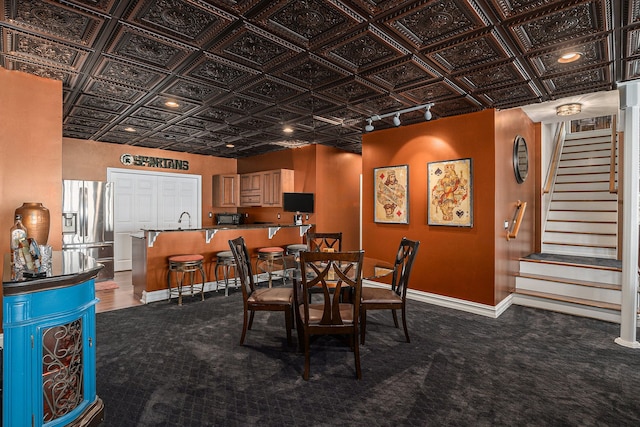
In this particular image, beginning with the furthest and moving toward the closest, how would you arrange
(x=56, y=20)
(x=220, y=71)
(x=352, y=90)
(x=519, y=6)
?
(x=352, y=90)
(x=220, y=71)
(x=56, y=20)
(x=519, y=6)

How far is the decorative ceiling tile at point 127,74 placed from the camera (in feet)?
10.0

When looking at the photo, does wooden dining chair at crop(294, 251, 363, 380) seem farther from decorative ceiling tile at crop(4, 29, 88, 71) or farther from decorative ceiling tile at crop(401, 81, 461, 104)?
decorative ceiling tile at crop(4, 29, 88, 71)

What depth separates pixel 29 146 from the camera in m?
3.33

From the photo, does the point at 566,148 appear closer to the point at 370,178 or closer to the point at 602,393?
the point at 370,178

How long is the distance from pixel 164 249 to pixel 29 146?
6.73ft

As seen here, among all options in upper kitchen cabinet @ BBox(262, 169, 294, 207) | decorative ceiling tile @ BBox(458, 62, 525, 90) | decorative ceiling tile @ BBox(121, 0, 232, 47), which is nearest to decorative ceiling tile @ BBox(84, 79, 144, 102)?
decorative ceiling tile @ BBox(121, 0, 232, 47)

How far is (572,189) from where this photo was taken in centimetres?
626

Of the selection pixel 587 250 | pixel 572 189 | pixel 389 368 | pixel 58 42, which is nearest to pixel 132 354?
pixel 389 368

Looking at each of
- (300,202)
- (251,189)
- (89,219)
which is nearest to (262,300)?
(300,202)

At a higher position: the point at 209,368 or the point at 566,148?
the point at 566,148

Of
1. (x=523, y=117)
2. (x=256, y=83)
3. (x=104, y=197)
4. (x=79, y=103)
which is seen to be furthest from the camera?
(x=104, y=197)

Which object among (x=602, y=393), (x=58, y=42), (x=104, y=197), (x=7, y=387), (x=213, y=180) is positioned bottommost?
(x=602, y=393)

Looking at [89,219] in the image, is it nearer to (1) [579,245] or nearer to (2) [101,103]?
(2) [101,103]

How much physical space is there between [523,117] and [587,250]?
2.54 m
